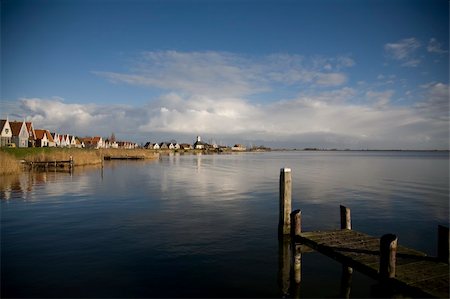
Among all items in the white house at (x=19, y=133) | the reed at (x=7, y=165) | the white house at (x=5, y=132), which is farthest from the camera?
the white house at (x=19, y=133)

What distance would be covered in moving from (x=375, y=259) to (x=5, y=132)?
76.2 meters

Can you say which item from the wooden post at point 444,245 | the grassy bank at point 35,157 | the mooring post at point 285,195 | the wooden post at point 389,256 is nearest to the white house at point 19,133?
the grassy bank at point 35,157

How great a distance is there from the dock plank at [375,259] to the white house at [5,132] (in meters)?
72.5

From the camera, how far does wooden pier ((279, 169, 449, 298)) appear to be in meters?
7.68

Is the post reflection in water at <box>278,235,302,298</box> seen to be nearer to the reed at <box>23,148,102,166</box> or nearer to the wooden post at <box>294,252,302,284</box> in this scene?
the wooden post at <box>294,252,302,284</box>

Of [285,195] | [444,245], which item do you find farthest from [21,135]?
[444,245]

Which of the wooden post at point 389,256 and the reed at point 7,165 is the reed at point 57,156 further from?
the wooden post at point 389,256

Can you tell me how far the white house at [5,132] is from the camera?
2513 inches

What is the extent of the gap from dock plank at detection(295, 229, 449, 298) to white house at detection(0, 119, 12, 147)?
72.5 meters

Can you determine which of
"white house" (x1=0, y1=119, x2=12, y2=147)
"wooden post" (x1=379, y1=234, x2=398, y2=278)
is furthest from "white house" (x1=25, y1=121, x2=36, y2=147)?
"wooden post" (x1=379, y1=234, x2=398, y2=278)

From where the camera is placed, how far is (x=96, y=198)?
25594 millimetres

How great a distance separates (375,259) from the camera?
9.12 metres

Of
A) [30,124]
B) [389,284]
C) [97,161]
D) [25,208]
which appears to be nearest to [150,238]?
[389,284]

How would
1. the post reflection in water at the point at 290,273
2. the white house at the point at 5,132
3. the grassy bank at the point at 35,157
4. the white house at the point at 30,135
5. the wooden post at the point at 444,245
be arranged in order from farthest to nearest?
1. the white house at the point at 30,135
2. the white house at the point at 5,132
3. the grassy bank at the point at 35,157
4. the post reflection in water at the point at 290,273
5. the wooden post at the point at 444,245
